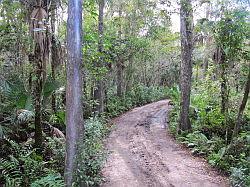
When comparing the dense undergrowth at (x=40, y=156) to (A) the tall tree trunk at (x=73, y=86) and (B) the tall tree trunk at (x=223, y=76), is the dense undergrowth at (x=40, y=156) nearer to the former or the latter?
(A) the tall tree trunk at (x=73, y=86)

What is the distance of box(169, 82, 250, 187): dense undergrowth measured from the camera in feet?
29.1

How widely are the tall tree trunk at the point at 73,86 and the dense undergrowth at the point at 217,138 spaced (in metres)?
4.08

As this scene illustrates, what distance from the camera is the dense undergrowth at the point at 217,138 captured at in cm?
888

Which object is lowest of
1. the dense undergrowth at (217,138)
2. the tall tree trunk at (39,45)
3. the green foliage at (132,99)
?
the green foliage at (132,99)

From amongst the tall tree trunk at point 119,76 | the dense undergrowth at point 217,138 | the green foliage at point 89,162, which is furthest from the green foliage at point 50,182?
the tall tree trunk at point 119,76

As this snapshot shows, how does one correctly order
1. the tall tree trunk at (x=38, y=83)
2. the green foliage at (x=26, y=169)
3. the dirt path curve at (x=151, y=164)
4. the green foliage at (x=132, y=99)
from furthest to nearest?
the green foliage at (x=132, y=99) → the tall tree trunk at (x=38, y=83) → the dirt path curve at (x=151, y=164) → the green foliage at (x=26, y=169)

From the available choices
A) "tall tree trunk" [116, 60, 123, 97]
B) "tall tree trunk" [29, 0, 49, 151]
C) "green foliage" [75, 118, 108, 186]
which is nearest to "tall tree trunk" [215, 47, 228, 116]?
"green foliage" [75, 118, 108, 186]

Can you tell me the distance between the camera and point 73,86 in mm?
6840

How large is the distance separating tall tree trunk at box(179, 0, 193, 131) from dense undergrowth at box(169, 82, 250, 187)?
2.36ft

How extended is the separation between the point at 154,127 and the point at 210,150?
5499 millimetres

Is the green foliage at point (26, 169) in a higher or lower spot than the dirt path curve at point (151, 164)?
higher

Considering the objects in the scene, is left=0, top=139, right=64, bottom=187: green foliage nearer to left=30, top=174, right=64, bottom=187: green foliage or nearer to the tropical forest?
the tropical forest

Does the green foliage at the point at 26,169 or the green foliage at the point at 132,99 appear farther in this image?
the green foliage at the point at 132,99

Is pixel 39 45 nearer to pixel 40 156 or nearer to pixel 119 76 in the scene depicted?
pixel 40 156
